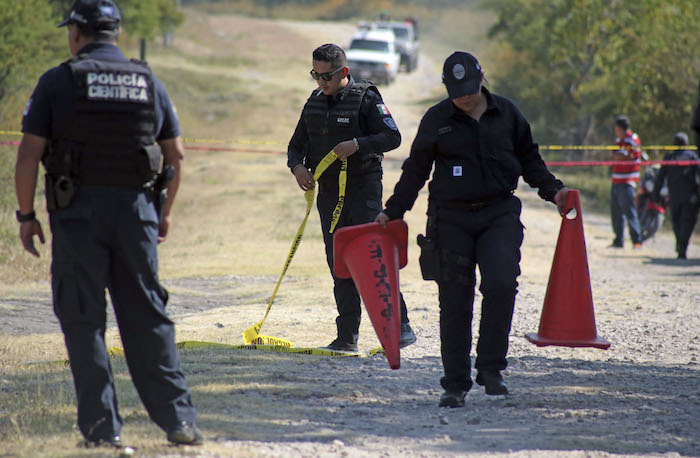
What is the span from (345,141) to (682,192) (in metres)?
8.76

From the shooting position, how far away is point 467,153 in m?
5.14

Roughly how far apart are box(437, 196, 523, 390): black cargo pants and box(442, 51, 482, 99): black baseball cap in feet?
2.04

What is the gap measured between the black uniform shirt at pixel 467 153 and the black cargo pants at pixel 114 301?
1.67m

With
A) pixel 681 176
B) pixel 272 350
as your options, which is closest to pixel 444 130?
pixel 272 350

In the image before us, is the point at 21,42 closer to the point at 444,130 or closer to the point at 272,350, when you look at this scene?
the point at 272,350

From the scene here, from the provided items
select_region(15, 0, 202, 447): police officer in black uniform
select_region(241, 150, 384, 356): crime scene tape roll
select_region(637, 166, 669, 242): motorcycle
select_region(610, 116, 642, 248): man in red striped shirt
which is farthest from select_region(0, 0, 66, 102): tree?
select_region(15, 0, 202, 447): police officer in black uniform

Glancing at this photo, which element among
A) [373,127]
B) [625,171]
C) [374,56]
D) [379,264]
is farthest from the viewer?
[374,56]

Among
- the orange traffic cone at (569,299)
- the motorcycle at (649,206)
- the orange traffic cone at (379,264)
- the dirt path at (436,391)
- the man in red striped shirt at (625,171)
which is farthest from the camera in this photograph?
the motorcycle at (649,206)

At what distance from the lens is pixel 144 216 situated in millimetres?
4090

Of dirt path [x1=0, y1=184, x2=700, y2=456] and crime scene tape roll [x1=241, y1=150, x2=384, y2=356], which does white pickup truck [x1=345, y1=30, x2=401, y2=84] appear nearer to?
dirt path [x1=0, y1=184, x2=700, y2=456]

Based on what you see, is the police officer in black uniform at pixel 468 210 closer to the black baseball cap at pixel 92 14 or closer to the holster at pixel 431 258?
the holster at pixel 431 258

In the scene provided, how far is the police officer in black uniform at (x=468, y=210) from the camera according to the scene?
513 centimetres

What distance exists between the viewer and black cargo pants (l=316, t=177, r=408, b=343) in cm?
661

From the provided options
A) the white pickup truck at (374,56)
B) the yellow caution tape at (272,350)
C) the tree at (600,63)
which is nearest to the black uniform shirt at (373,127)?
the yellow caution tape at (272,350)
